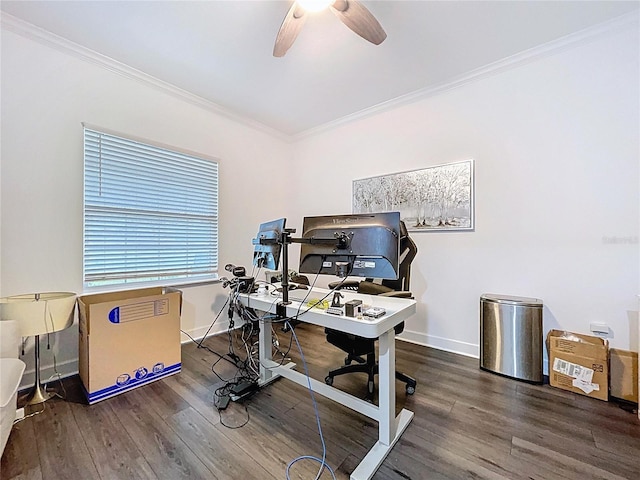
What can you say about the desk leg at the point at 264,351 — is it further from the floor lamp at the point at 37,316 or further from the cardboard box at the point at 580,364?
the cardboard box at the point at 580,364

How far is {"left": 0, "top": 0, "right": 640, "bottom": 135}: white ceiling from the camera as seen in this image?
1872 millimetres

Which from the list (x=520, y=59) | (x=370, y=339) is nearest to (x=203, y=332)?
(x=370, y=339)

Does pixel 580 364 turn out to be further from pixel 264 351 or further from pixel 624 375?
pixel 264 351

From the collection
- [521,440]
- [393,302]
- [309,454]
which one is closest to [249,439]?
[309,454]

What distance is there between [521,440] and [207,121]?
392 cm

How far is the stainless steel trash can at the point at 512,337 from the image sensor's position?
213 cm

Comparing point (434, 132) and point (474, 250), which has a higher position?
point (434, 132)

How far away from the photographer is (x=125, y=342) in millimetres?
2016

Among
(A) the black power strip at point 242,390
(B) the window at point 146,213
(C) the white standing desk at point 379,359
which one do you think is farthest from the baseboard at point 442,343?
(B) the window at point 146,213

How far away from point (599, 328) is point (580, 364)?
36 cm

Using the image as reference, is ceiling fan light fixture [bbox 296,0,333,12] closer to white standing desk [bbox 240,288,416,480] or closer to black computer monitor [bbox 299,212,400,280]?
black computer monitor [bbox 299,212,400,280]

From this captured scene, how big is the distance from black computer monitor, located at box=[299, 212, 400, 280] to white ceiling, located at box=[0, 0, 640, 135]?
62.3 inches

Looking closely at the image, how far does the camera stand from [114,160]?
2494 mm

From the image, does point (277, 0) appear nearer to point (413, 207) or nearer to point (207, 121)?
point (207, 121)
